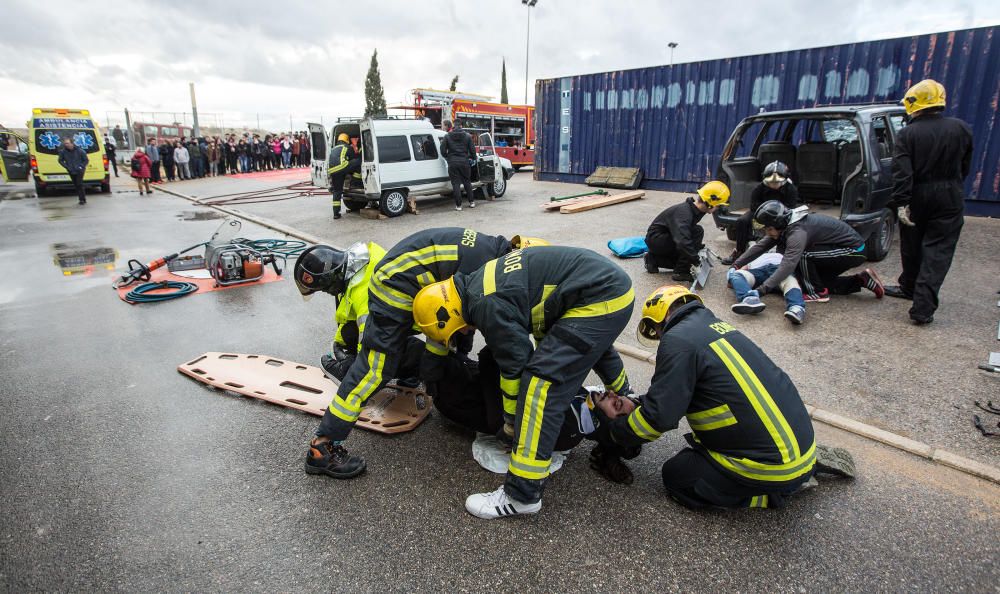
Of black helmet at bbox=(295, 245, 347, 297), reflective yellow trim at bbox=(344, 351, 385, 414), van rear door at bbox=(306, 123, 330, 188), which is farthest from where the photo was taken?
van rear door at bbox=(306, 123, 330, 188)

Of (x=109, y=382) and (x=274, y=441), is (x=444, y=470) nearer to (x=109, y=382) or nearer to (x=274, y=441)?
(x=274, y=441)

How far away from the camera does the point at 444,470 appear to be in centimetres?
311

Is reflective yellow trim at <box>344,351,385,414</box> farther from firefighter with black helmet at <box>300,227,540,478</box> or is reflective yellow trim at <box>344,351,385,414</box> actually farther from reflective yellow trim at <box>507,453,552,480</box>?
reflective yellow trim at <box>507,453,552,480</box>

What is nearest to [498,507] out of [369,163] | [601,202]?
[601,202]

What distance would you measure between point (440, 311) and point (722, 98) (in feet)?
40.0

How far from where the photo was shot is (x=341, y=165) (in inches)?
455

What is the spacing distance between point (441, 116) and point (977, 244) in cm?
1851

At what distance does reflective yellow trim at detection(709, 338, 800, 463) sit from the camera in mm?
2428

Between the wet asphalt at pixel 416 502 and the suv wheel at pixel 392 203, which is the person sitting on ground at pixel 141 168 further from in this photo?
the wet asphalt at pixel 416 502

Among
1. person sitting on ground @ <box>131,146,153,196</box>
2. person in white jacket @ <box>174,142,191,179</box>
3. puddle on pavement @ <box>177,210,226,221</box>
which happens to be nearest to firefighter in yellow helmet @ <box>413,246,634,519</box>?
puddle on pavement @ <box>177,210,226,221</box>

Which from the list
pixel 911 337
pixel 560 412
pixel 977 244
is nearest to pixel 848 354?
pixel 911 337

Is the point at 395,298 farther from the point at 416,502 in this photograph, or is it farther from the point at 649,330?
the point at 649,330

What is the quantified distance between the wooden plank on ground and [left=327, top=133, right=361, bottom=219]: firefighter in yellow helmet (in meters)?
4.70

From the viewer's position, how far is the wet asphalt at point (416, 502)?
237 cm
